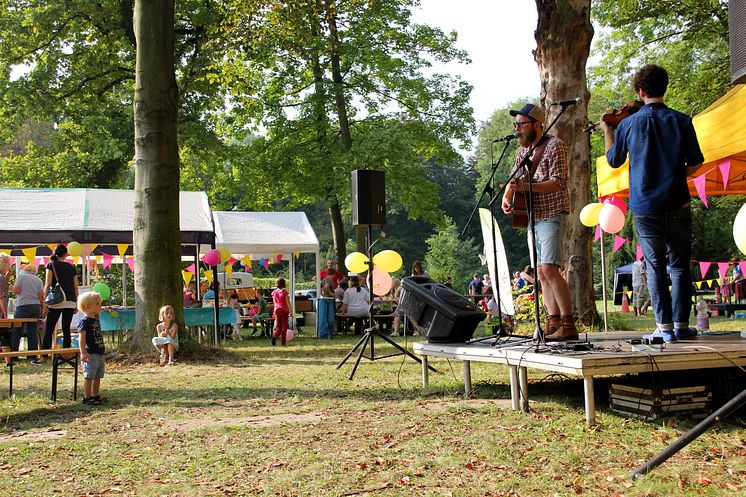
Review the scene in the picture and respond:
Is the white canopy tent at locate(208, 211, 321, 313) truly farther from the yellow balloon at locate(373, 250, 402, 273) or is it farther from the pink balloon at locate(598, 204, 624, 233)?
the pink balloon at locate(598, 204, 624, 233)

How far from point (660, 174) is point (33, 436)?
4.96m

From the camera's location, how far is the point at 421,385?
7.46 m

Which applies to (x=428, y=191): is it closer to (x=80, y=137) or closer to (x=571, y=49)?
(x=80, y=137)

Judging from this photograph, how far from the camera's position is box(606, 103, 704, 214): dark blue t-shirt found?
4.98 meters

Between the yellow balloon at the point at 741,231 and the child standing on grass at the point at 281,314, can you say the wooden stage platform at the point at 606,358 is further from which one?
the child standing on grass at the point at 281,314

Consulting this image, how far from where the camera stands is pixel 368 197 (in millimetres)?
8992

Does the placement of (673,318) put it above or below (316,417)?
above

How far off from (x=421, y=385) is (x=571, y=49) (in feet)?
18.4

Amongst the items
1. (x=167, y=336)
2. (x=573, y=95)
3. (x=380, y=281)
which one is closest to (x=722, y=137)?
(x=573, y=95)

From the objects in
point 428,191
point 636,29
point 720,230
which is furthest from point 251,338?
point 720,230

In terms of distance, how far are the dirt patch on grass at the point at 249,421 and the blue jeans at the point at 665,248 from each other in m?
2.72

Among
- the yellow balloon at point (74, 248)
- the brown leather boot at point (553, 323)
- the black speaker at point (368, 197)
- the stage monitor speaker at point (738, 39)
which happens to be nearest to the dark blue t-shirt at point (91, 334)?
the black speaker at point (368, 197)

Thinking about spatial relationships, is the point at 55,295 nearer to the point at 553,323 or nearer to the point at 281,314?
the point at 281,314

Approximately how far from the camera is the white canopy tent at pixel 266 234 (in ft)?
58.9
